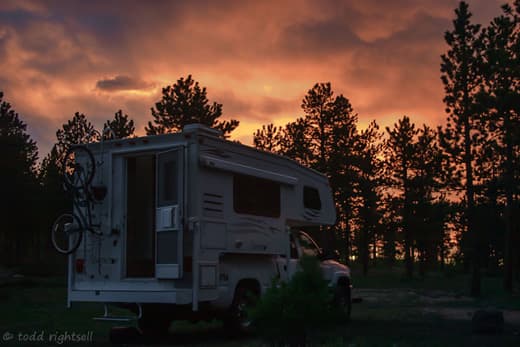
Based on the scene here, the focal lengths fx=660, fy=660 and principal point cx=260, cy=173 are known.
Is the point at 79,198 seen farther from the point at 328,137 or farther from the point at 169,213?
the point at 328,137

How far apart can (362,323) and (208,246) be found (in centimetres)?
554

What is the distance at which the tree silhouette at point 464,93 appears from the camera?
98.1 ft

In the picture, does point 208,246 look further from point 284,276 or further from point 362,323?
point 362,323

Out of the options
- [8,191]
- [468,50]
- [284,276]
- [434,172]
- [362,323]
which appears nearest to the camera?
[284,276]

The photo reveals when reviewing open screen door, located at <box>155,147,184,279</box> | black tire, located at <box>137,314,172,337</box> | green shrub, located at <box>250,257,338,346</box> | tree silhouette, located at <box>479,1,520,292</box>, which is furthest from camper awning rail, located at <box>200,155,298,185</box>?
tree silhouette, located at <box>479,1,520,292</box>

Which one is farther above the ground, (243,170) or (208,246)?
(243,170)

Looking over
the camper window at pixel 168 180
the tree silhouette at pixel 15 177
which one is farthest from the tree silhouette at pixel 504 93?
the tree silhouette at pixel 15 177

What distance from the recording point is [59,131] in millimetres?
52500

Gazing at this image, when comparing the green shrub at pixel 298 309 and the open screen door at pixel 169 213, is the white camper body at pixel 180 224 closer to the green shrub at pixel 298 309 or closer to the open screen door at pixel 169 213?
the open screen door at pixel 169 213

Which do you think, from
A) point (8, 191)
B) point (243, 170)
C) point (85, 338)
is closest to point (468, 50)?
point (243, 170)

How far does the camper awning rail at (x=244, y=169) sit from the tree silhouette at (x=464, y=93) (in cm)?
1868

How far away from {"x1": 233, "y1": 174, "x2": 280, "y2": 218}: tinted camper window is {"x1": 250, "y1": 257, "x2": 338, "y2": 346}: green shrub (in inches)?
181

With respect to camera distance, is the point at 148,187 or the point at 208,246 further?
the point at 148,187

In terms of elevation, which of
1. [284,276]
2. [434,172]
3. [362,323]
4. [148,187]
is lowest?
[362,323]
